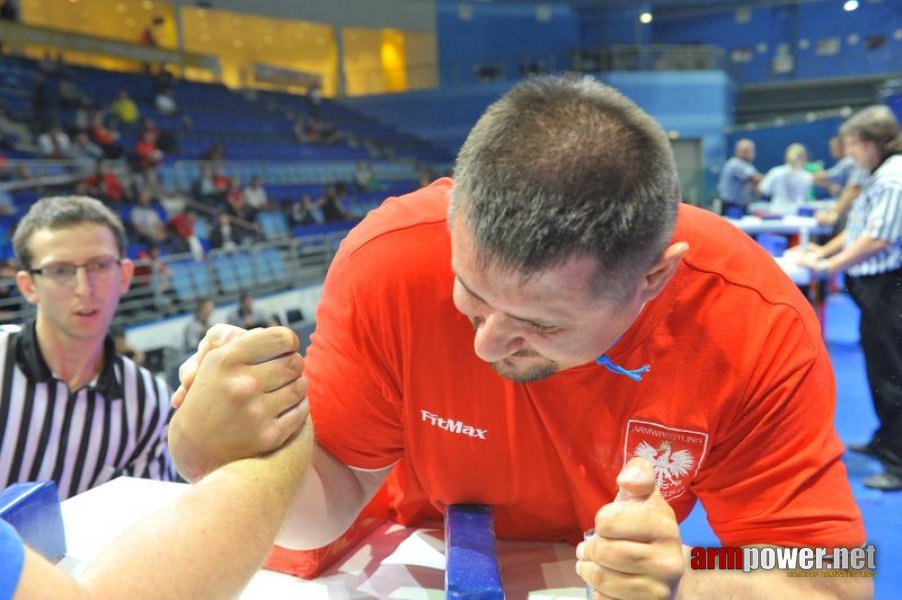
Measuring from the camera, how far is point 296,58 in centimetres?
1780

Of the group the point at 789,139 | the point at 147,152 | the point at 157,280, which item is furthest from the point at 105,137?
the point at 789,139

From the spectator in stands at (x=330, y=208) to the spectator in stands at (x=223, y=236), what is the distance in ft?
7.50

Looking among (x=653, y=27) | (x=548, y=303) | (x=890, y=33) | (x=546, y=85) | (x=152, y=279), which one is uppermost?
(x=653, y=27)

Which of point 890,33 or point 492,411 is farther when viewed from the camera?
point 890,33

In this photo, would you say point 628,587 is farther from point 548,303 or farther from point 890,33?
point 890,33

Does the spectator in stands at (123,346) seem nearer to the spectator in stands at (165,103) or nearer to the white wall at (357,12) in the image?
the spectator in stands at (165,103)

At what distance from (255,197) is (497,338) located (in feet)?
27.8

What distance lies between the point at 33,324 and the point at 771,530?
1.82m

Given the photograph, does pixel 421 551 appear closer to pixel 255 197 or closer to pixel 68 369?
pixel 68 369

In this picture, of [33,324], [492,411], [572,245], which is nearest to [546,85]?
[572,245]

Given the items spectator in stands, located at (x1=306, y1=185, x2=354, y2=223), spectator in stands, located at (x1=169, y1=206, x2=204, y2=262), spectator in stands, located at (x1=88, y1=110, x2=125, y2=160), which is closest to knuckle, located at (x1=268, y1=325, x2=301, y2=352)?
spectator in stands, located at (x1=169, y1=206, x2=204, y2=262)

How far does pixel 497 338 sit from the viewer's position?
93 centimetres

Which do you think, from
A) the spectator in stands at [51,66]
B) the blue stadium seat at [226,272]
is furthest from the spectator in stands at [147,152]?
the blue stadium seat at [226,272]

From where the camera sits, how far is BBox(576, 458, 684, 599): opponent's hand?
0.76 metres
